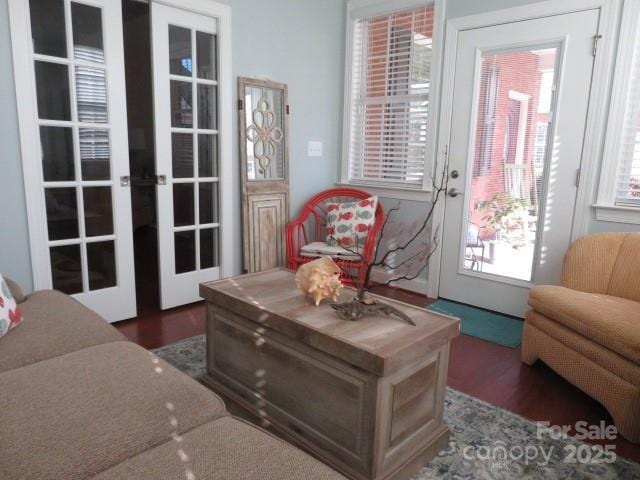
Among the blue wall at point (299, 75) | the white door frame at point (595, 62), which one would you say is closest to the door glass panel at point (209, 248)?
the blue wall at point (299, 75)

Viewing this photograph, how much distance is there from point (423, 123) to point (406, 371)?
2661 mm

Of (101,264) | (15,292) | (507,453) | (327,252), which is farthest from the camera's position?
(327,252)

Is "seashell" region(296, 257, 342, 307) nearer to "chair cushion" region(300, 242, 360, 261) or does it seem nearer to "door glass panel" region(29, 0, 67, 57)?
"chair cushion" region(300, 242, 360, 261)

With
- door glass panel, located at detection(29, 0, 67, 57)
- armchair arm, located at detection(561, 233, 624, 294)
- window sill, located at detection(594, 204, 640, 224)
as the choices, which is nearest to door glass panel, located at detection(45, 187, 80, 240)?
door glass panel, located at detection(29, 0, 67, 57)

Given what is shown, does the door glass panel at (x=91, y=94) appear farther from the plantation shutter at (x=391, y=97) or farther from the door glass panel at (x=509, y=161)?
the door glass panel at (x=509, y=161)

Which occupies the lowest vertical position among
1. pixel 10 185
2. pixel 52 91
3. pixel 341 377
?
pixel 341 377

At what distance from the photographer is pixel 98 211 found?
115 inches

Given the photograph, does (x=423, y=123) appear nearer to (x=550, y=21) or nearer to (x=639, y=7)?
(x=550, y=21)

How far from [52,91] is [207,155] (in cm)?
107

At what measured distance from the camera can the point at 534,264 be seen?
128 inches

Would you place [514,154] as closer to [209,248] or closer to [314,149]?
[314,149]

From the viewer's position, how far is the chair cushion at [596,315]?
6.43 feet

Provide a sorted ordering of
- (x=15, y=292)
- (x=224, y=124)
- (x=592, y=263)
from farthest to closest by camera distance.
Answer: (x=224, y=124)
(x=592, y=263)
(x=15, y=292)

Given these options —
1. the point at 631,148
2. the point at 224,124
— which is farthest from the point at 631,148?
the point at 224,124
